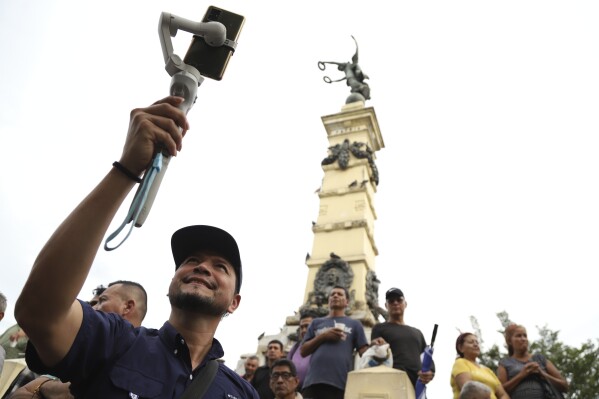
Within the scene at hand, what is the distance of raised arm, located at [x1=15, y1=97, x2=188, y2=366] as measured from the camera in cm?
112

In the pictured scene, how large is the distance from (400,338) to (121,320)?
4.25 m

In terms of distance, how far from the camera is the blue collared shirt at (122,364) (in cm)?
131

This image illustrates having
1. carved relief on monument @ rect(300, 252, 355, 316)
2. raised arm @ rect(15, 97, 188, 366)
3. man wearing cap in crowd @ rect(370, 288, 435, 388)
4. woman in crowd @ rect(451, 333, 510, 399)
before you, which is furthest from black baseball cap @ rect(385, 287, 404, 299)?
raised arm @ rect(15, 97, 188, 366)

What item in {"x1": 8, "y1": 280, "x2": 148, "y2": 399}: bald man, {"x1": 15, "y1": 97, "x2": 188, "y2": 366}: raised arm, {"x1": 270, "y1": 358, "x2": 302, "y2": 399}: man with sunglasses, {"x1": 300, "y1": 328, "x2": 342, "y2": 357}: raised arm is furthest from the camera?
{"x1": 300, "y1": 328, "x2": 342, "y2": 357}: raised arm

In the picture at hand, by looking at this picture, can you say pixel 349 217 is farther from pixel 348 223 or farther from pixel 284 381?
pixel 284 381

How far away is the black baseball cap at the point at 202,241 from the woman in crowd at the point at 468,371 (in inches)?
131

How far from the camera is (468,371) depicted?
14.7ft

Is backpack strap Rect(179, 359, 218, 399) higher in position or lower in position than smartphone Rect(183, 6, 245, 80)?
lower

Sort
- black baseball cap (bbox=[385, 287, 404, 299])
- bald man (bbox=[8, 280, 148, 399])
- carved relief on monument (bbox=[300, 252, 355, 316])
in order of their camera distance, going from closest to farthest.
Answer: bald man (bbox=[8, 280, 148, 399]) < black baseball cap (bbox=[385, 287, 404, 299]) < carved relief on monument (bbox=[300, 252, 355, 316])

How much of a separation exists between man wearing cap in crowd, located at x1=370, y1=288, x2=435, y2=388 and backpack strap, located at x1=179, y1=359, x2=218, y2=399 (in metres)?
3.45

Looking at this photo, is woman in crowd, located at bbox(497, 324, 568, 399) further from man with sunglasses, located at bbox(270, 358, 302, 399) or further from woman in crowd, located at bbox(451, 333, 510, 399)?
man with sunglasses, located at bbox(270, 358, 302, 399)

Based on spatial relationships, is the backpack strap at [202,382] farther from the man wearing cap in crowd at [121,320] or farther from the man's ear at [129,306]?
the man's ear at [129,306]

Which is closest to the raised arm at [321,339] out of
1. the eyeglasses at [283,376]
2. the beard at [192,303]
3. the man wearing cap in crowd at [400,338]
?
the man wearing cap in crowd at [400,338]

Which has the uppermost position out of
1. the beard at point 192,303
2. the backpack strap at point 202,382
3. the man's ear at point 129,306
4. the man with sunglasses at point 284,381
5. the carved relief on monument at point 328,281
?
the carved relief on monument at point 328,281
